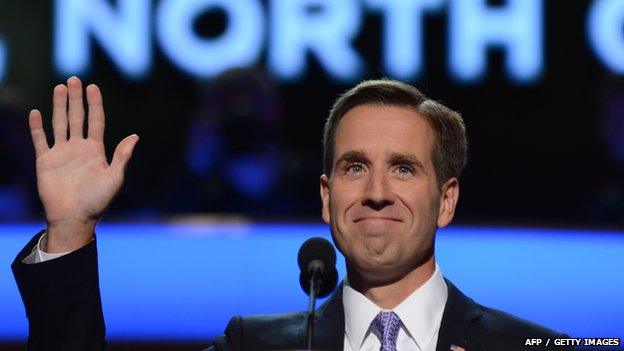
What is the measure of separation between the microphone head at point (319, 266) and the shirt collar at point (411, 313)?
25cm

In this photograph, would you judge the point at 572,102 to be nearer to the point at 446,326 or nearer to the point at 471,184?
the point at 471,184

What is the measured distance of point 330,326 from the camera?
2.33 meters

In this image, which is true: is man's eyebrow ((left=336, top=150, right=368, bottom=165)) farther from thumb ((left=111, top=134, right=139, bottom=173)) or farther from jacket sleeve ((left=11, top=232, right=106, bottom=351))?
jacket sleeve ((left=11, top=232, right=106, bottom=351))

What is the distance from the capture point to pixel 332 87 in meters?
6.27

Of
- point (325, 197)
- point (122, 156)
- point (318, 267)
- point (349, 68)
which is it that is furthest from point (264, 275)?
point (349, 68)

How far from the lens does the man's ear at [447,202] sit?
7.83 feet

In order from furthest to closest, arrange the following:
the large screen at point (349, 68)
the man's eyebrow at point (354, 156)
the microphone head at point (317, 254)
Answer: the large screen at point (349, 68)
the man's eyebrow at point (354, 156)
the microphone head at point (317, 254)

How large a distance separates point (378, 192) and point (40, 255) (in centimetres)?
64

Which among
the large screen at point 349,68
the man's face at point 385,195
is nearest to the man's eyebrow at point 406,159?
the man's face at point 385,195

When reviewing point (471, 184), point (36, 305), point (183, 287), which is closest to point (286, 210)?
point (183, 287)

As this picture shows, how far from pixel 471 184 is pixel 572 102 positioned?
860mm

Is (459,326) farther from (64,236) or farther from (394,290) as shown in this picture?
(64,236)

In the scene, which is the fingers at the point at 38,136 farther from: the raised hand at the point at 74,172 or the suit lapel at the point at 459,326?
the suit lapel at the point at 459,326

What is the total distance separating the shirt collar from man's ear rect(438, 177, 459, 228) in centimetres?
12
